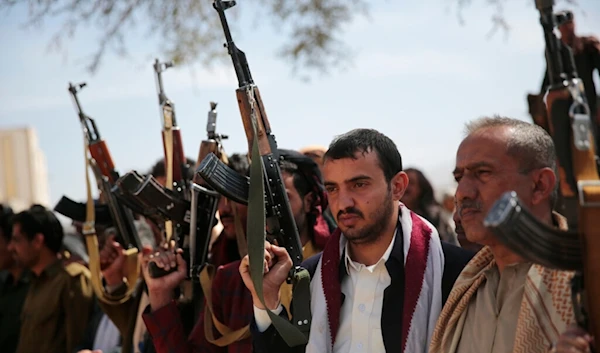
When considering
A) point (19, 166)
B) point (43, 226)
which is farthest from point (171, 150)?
point (19, 166)

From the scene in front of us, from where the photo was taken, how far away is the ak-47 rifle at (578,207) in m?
2.20

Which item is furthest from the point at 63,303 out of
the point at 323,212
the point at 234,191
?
the point at 234,191

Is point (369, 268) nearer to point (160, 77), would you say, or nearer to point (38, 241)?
point (160, 77)

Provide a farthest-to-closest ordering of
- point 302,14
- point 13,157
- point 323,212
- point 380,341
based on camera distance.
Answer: point 13,157 → point 302,14 → point 323,212 → point 380,341

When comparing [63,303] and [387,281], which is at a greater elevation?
[387,281]

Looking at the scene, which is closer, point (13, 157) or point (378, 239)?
point (378, 239)

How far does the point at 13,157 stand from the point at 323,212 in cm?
2488

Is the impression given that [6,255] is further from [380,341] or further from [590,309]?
[590,309]

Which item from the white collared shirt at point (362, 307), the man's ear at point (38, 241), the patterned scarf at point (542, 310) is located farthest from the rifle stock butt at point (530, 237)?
the man's ear at point (38, 241)

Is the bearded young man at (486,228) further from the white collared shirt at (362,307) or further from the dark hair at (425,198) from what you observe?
the dark hair at (425,198)

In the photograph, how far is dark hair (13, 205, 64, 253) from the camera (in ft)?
21.8

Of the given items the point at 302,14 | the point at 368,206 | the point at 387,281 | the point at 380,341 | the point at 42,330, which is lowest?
the point at 42,330

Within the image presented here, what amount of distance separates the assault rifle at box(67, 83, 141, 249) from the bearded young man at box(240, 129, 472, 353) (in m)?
2.17

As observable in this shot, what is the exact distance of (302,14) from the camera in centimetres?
693
